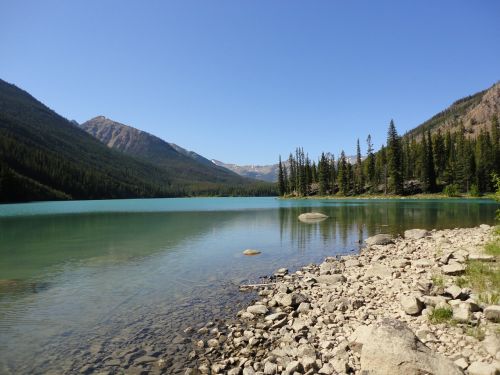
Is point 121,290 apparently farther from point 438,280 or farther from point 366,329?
point 438,280

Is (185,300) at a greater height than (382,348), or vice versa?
(382,348)

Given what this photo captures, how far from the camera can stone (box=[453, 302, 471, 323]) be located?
943cm

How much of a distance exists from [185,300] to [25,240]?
1259 inches

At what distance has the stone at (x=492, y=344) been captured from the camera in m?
7.76

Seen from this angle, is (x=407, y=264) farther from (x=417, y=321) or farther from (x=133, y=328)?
(x=133, y=328)

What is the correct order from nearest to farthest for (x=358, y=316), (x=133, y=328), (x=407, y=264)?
(x=358, y=316) → (x=133, y=328) → (x=407, y=264)

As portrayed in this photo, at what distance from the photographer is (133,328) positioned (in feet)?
42.0

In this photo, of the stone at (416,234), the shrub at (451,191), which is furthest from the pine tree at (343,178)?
the stone at (416,234)

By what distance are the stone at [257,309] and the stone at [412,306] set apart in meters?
5.37

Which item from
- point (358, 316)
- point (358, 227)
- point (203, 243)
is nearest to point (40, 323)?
point (358, 316)

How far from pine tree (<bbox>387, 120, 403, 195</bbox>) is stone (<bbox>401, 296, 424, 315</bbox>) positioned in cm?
12550

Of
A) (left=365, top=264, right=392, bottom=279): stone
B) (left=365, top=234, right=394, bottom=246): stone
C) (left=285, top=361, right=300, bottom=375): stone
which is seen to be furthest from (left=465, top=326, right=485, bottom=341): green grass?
(left=365, top=234, right=394, bottom=246): stone

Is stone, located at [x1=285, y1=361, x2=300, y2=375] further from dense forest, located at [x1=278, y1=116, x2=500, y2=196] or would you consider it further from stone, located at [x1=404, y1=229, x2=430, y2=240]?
dense forest, located at [x1=278, y1=116, x2=500, y2=196]

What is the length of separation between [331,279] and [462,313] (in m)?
8.13
